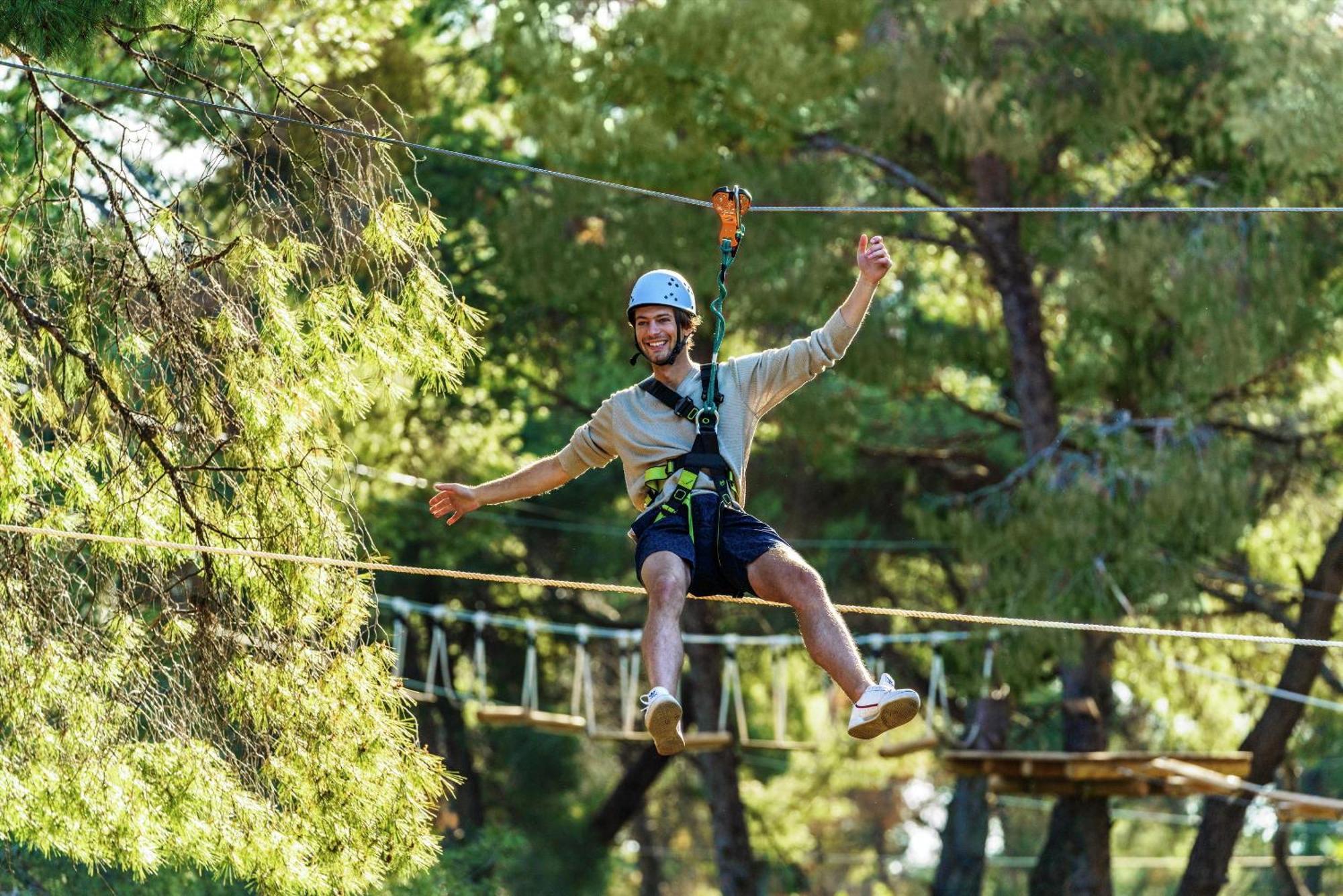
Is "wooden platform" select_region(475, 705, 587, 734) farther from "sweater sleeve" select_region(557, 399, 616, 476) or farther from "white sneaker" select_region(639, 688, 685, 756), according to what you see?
"white sneaker" select_region(639, 688, 685, 756)

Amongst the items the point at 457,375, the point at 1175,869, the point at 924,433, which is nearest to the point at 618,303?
the point at 924,433

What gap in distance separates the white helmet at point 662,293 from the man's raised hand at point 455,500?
703mm

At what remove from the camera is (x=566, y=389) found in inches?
618

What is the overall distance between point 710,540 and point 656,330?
21.2 inches

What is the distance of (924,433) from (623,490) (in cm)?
306

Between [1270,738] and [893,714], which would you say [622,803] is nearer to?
[1270,738]

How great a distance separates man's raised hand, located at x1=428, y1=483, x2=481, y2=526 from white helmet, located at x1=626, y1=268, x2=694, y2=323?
0.70 m

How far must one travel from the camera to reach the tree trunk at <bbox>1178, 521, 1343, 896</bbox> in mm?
12953

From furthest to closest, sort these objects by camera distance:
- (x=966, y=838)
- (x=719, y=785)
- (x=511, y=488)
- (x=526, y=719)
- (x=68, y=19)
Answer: (x=966, y=838)
(x=719, y=785)
(x=526, y=719)
(x=68, y=19)
(x=511, y=488)

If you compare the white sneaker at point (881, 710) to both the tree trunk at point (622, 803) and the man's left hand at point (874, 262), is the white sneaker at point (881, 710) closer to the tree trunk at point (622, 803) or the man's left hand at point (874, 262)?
the man's left hand at point (874, 262)

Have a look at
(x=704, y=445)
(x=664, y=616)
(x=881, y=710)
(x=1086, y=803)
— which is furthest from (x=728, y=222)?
(x=1086, y=803)

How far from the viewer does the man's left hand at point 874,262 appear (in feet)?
15.3

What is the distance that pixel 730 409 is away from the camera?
16.1ft

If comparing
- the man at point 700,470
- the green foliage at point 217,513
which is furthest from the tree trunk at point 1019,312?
the man at point 700,470
